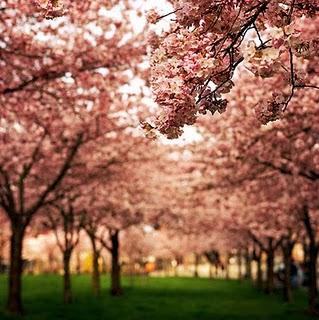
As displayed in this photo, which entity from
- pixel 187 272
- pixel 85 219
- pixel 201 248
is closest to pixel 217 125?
pixel 85 219

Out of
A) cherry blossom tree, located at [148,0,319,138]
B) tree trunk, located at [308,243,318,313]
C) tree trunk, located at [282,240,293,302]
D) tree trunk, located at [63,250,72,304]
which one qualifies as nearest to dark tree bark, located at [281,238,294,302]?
tree trunk, located at [282,240,293,302]

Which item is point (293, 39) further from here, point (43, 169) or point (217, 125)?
point (43, 169)

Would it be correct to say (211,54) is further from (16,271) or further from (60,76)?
(16,271)

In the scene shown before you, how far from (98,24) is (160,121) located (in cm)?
1229

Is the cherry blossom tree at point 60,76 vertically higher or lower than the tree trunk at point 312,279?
higher

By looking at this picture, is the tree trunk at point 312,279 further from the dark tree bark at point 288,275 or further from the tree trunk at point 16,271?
the tree trunk at point 16,271

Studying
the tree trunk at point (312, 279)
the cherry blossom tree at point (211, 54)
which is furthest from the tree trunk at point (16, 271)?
the cherry blossom tree at point (211, 54)

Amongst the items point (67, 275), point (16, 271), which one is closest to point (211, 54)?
point (16, 271)

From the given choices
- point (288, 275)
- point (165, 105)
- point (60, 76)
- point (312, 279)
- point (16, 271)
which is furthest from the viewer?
point (288, 275)

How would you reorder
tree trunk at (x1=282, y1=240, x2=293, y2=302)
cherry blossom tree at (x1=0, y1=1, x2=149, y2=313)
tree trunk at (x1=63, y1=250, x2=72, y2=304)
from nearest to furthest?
1. cherry blossom tree at (x1=0, y1=1, x2=149, y2=313)
2. tree trunk at (x1=63, y1=250, x2=72, y2=304)
3. tree trunk at (x1=282, y1=240, x2=293, y2=302)

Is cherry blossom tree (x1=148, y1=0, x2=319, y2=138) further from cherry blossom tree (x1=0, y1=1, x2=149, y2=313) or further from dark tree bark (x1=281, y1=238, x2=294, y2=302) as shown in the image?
dark tree bark (x1=281, y1=238, x2=294, y2=302)

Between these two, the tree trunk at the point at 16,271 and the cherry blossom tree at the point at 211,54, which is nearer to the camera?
the cherry blossom tree at the point at 211,54

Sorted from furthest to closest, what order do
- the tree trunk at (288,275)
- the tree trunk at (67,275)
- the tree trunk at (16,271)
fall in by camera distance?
the tree trunk at (288,275)
the tree trunk at (67,275)
the tree trunk at (16,271)

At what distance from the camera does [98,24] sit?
58.0ft
